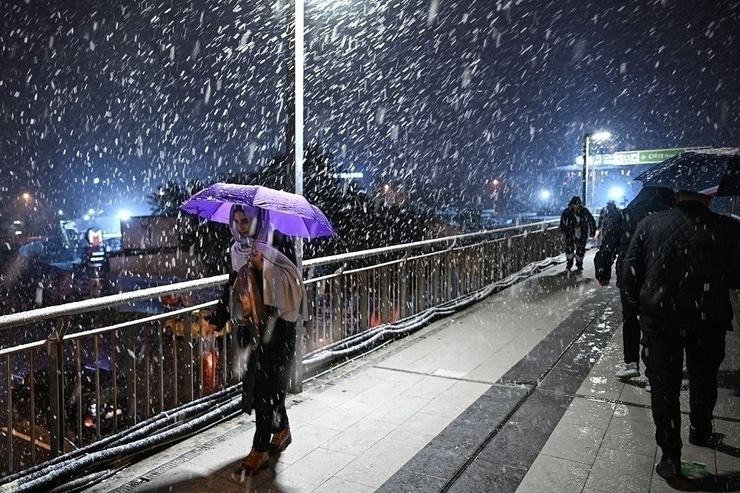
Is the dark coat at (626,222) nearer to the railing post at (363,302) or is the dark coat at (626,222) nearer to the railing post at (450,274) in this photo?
the railing post at (363,302)

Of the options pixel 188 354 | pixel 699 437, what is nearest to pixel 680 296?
pixel 699 437

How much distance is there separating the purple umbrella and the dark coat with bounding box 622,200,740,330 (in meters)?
2.20

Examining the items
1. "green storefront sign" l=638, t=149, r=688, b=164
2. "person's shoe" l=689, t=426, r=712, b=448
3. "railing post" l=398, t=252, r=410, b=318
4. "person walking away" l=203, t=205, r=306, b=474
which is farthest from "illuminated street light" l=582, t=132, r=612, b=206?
"green storefront sign" l=638, t=149, r=688, b=164

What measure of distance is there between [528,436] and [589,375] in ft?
6.24

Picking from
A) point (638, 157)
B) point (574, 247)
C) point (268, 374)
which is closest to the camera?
point (268, 374)

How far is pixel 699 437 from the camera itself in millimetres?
3928

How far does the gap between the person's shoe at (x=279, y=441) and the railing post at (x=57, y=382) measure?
1.42 m

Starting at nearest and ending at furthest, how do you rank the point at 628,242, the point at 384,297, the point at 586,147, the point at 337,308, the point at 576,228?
the point at 628,242 < the point at 337,308 < the point at 384,297 < the point at 576,228 < the point at 586,147

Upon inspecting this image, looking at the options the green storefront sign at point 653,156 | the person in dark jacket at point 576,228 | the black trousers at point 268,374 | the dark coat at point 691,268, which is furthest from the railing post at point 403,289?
the green storefront sign at point 653,156

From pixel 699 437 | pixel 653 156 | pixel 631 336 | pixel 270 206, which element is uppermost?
pixel 653 156

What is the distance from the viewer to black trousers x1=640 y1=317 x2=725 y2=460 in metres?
3.39

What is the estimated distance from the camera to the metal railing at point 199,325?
3633 mm

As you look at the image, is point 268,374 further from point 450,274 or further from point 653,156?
point 653,156

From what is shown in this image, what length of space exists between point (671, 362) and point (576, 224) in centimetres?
1051
